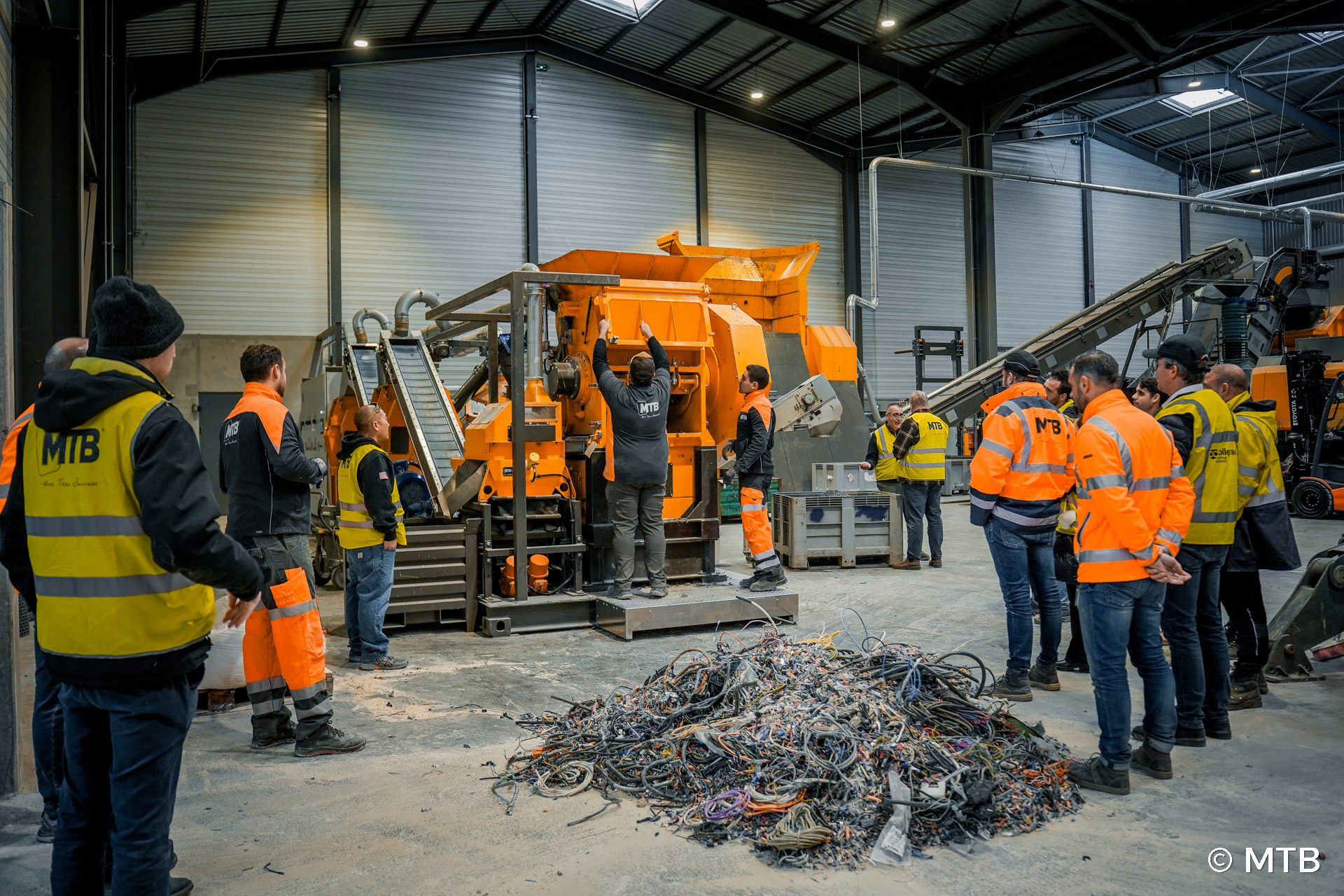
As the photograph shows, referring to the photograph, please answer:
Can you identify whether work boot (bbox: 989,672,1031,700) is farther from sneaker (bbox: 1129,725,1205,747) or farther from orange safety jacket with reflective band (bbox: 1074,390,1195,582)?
orange safety jacket with reflective band (bbox: 1074,390,1195,582)

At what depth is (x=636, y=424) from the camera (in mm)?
6676

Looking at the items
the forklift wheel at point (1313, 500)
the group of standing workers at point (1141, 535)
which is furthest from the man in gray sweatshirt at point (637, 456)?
the forklift wheel at point (1313, 500)

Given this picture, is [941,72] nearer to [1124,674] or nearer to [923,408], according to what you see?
[923,408]

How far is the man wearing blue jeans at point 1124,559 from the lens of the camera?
142 inches

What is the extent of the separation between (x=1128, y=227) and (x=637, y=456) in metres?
21.9

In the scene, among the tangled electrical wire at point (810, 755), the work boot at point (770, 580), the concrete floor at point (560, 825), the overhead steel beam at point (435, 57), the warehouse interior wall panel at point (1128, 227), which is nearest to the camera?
the concrete floor at point (560, 825)

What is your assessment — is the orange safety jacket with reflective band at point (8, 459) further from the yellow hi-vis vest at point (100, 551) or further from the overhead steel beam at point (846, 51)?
the overhead steel beam at point (846, 51)

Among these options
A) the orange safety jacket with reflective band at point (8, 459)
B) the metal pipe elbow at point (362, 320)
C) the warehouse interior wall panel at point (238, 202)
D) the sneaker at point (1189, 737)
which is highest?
the warehouse interior wall panel at point (238, 202)

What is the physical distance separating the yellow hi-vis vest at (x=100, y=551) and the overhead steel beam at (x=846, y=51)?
52.0 ft

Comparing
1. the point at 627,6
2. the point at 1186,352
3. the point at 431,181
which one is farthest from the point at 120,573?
the point at 627,6

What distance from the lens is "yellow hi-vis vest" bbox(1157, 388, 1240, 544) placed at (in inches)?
170

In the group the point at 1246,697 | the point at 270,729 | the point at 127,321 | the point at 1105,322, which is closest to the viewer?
the point at 127,321

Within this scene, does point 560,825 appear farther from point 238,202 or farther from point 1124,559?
point 238,202

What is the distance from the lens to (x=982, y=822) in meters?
3.29
